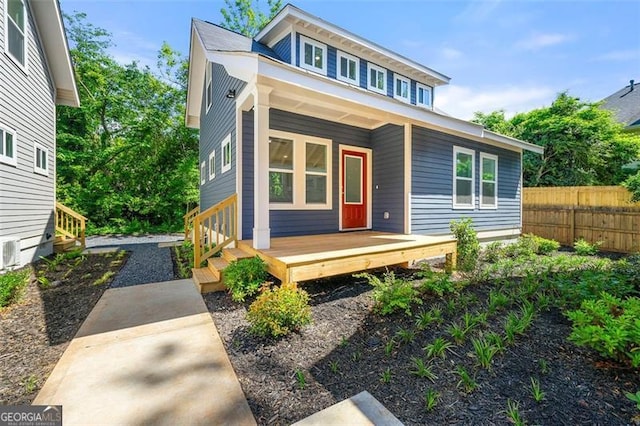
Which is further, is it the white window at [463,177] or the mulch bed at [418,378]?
the white window at [463,177]

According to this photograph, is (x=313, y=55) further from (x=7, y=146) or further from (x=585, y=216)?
(x=585, y=216)

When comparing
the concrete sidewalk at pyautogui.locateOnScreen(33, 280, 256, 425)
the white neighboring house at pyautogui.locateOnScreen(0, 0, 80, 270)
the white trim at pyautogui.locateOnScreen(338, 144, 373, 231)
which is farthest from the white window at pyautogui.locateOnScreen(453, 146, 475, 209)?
the white neighboring house at pyautogui.locateOnScreen(0, 0, 80, 270)

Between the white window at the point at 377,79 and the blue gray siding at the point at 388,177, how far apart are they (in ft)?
7.62

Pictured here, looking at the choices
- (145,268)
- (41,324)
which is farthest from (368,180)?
(41,324)

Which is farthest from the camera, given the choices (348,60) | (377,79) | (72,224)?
(377,79)

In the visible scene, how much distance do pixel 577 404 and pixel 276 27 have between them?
845 centimetres

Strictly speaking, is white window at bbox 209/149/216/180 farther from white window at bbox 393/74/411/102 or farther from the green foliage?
the green foliage

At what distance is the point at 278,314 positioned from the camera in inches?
112

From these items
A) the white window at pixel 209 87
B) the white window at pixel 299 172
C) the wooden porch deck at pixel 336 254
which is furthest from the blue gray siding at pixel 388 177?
the white window at pixel 209 87

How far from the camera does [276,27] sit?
7.08 m

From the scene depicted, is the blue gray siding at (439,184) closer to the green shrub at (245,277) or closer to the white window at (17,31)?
the green shrub at (245,277)

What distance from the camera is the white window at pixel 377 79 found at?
8305mm

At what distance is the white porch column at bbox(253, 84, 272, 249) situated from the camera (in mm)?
4223

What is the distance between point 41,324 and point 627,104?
25.6 m
